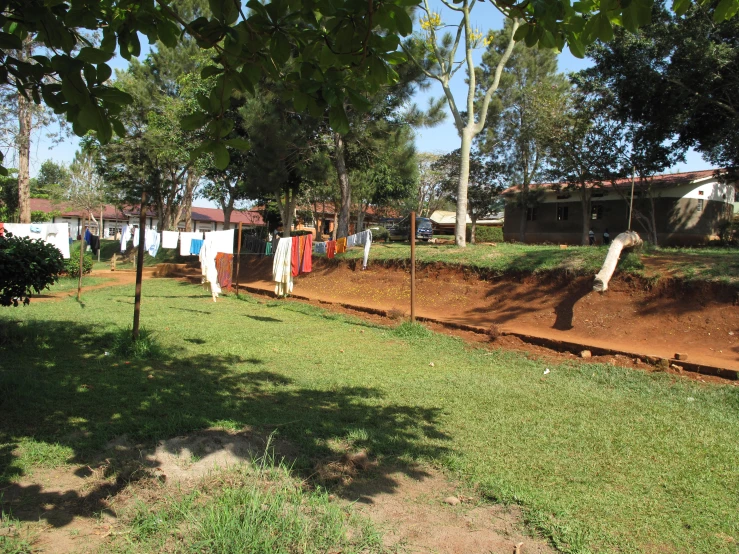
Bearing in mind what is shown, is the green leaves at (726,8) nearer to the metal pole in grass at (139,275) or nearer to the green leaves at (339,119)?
the green leaves at (339,119)

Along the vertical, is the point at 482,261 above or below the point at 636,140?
below

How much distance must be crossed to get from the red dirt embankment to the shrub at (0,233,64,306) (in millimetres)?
7447

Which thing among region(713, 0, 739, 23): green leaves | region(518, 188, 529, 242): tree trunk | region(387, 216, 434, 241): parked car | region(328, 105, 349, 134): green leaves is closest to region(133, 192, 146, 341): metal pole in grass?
region(328, 105, 349, 134): green leaves

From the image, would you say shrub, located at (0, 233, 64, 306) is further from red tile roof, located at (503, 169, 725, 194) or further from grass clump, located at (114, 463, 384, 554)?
red tile roof, located at (503, 169, 725, 194)

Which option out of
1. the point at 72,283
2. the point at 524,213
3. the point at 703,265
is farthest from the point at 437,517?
the point at 524,213

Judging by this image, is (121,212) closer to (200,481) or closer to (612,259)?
(612,259)

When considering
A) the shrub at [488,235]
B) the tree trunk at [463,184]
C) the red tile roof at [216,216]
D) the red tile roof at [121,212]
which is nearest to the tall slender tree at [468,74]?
the tree trunk at [463,184]

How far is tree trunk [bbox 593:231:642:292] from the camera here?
9.60 m

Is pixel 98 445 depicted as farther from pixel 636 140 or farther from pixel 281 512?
pixel 636 140

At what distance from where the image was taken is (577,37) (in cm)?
361

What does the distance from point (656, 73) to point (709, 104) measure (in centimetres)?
185

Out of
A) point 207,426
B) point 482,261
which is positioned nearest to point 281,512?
point 207,426

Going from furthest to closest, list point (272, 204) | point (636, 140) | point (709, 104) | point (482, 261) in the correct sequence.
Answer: point (272, 204), point (636, 140), point (709, 104), point (482, 261)

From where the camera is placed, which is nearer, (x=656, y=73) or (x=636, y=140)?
(x=656, y=73)
